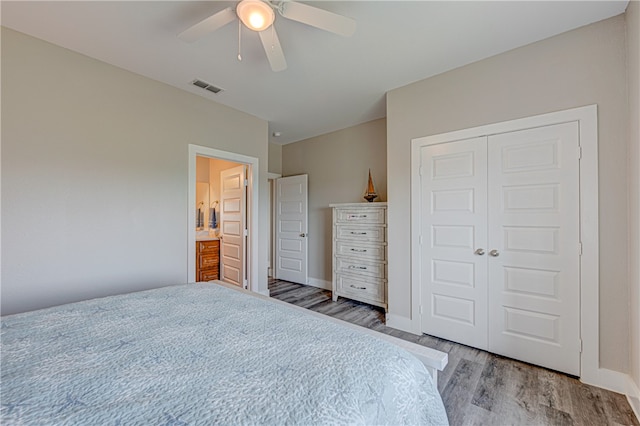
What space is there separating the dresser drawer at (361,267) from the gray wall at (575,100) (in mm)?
594

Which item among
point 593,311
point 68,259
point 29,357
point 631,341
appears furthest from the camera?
point 68,259

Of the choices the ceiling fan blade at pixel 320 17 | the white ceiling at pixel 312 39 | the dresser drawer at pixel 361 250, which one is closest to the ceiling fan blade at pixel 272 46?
the ceiling fan blade at pixel 320 17

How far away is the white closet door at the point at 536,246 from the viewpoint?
1957mm

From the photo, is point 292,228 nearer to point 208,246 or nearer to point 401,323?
point 208,246

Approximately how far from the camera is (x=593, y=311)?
187 centimetres

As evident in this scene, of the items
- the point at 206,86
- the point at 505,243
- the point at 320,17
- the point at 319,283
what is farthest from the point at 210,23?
the point at 319,283

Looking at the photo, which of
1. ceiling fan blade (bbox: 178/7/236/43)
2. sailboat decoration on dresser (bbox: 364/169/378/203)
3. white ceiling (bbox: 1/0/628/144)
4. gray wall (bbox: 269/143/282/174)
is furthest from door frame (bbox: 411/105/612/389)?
gray wall (bbox: 269/143/282/174)

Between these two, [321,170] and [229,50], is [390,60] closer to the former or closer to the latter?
[229,50]

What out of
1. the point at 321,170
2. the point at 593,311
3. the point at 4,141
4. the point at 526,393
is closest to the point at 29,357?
the point at 4,141

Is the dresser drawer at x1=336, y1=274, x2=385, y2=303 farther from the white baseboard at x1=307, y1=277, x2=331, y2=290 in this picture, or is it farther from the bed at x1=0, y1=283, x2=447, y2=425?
the bed at x1=0, y1=283, x2=447, y2=425

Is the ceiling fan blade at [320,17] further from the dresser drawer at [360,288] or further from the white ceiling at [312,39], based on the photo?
the dresser drawer at [360,288]

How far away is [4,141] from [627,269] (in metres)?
4.57

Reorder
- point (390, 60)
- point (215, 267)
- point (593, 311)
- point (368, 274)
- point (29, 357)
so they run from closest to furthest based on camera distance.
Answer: point (29, 357) < point (593, 311) < point (390, 60) < point (368, 274) < point (215, 267)

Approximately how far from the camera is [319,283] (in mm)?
4422
